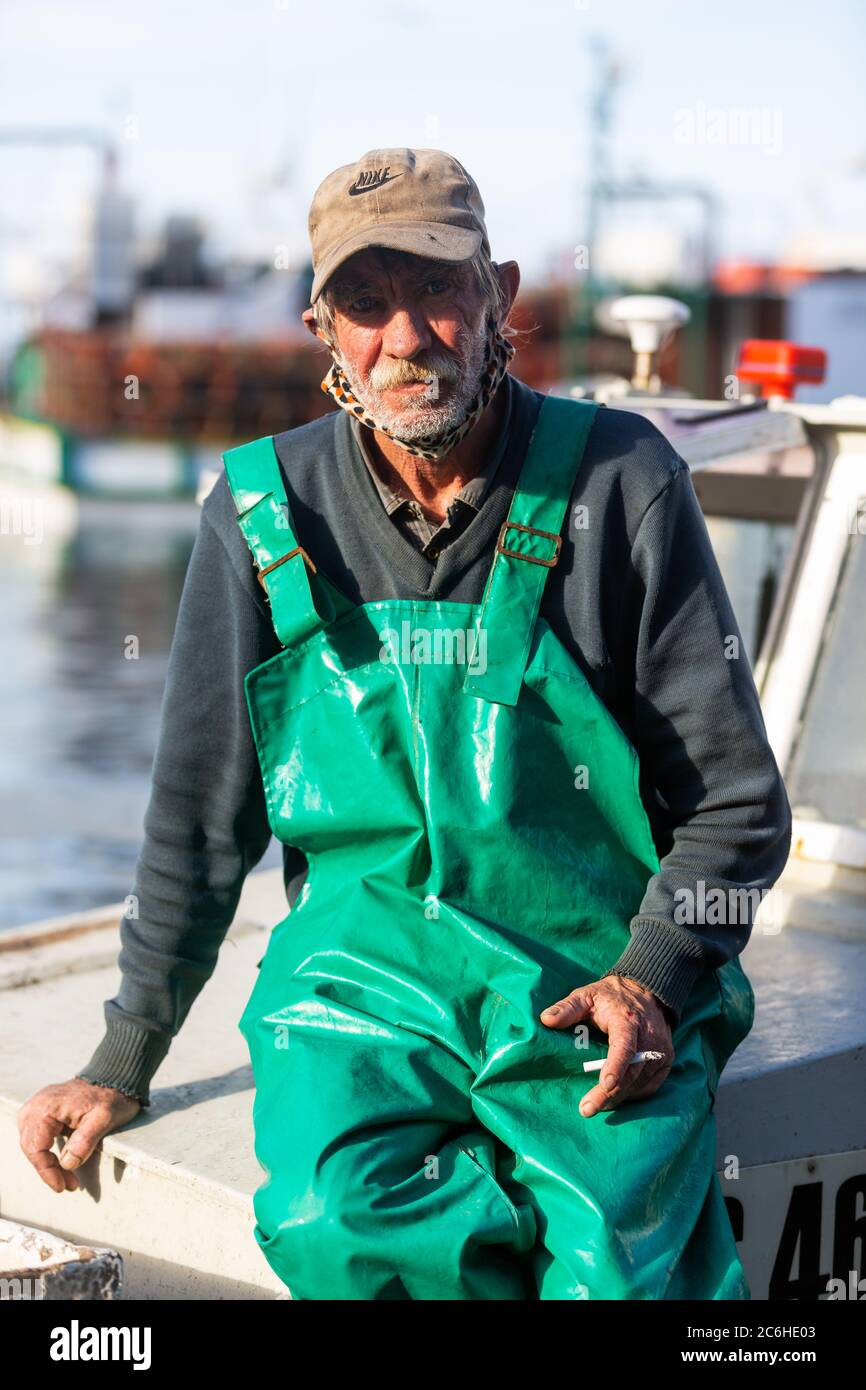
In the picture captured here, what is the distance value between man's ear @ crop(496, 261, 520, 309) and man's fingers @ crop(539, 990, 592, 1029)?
114cm

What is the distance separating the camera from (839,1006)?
11.1 ft

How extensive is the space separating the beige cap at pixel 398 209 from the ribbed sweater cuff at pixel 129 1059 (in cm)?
127

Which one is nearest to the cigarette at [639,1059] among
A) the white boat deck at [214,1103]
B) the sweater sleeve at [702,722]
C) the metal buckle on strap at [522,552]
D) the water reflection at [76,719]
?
the sweater sleeve at [702,722]

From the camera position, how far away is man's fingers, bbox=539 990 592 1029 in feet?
8.24

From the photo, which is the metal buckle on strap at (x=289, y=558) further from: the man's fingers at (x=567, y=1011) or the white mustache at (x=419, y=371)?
the man's fingers at (x=567, y=1011)

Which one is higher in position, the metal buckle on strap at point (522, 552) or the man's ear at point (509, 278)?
the man's ear at point (509, 278)

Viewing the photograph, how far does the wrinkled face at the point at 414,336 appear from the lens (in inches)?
107

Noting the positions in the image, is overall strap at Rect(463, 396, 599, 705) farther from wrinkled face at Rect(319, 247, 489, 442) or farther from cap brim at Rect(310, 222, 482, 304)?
cap brim at Rect(310, 222, 482, 304)

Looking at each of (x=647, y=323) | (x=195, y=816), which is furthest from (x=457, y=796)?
(x=647, y=323)

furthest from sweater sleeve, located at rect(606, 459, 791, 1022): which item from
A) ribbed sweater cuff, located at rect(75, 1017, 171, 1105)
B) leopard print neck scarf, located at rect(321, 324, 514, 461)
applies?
ribbed sweater cuff, located at rect(75, 1017, 171, 1105)

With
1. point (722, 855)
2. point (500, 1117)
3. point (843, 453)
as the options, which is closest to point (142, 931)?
point (500, 1117)
